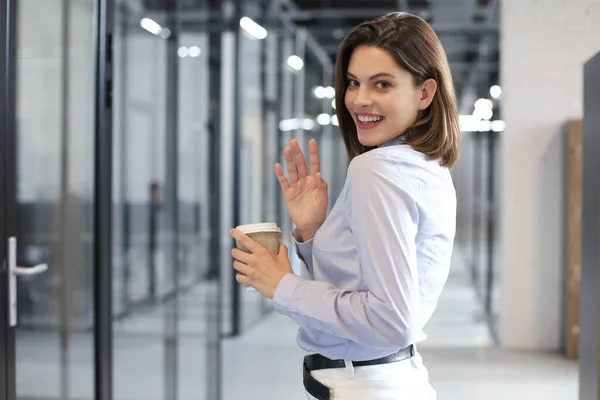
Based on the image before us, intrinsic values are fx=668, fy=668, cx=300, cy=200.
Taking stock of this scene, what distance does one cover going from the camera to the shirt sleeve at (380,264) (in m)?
1.14

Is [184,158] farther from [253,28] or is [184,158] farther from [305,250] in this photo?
[305,250]

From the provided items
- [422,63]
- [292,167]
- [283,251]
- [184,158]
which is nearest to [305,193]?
[292,167]

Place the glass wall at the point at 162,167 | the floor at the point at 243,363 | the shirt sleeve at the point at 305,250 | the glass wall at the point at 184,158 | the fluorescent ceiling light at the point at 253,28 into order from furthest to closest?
the fluorescent ceiling light at the point at 253,28
the glass wall at the point at 162,167
the glass wall at the point at 184,158
the floor at the point at 243,363
the shirt sleeve at the point at 305,250

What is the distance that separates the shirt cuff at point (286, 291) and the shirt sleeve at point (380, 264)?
71 mm

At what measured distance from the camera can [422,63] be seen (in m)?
1.29

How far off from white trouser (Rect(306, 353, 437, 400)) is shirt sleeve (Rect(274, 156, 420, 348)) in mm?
136

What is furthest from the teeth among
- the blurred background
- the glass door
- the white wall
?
the white wall

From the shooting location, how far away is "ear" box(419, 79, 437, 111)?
A: 1.31 metres

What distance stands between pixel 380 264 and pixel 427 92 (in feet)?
1.27

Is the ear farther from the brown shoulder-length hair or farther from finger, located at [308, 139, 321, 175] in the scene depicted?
finger, located at [308, 139, 321, 175]

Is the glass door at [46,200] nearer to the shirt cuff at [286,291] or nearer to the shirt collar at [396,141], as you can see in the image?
the shirt cuff at [286,291]

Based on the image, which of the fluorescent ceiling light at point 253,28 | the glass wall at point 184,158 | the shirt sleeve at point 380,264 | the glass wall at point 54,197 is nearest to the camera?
the shirt sleeve at point 380,264

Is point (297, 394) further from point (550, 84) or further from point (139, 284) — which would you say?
point (550, 84)

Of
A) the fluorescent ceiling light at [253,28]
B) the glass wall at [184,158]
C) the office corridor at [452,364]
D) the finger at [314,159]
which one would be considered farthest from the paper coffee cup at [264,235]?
the fluorescent ceiling light at [253,28]
